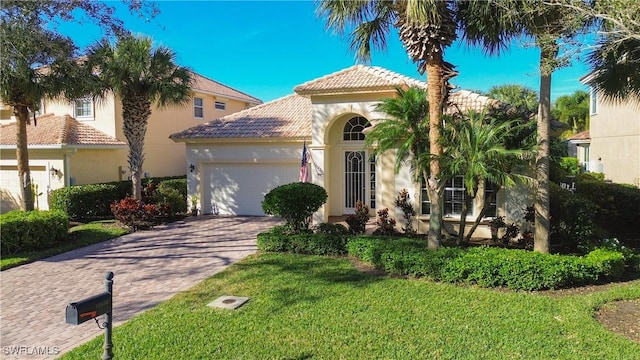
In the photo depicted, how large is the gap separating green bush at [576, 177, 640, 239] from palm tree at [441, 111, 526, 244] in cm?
722

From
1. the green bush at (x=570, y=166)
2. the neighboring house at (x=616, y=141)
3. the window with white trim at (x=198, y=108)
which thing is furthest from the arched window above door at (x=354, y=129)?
the green bush at (x=570, y=166)

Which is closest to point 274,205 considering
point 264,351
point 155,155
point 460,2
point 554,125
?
point 264,351

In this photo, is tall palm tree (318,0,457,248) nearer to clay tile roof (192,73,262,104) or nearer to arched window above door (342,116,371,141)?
arched window above door (342,116,371,141)

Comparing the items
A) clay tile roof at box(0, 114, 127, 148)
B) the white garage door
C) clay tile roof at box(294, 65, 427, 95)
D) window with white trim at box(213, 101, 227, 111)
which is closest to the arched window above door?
clay tile roof at box(294, 65, 427, 95)

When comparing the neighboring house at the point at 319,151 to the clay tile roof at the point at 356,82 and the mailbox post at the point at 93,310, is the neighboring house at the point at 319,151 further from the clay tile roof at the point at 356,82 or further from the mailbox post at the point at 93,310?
the mailbox post at the point at 93,310

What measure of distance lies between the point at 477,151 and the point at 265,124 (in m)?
11.4

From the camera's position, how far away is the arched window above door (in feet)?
51.5

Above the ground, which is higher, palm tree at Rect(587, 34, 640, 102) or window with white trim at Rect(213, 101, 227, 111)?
window with white trim at Rect(213, 101, 227, 111)

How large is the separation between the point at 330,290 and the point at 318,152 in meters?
7.65

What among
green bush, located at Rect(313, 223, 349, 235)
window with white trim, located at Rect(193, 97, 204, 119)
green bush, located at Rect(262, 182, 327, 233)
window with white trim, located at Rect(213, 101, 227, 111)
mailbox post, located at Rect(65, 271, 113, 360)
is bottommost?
green bush, located at Rect(313, 223, 349, 235)

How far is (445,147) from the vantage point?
31.7 ft

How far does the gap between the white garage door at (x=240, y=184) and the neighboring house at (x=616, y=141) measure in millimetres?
14664

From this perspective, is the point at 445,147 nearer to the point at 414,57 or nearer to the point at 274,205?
the point at 414,57

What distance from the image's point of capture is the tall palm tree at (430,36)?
884 cm
